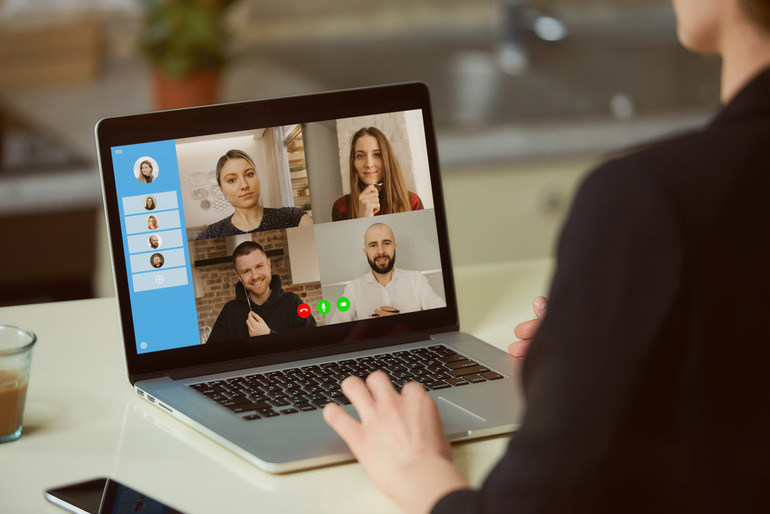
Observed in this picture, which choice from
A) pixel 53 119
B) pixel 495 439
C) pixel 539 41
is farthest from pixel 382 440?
pixel 539 41

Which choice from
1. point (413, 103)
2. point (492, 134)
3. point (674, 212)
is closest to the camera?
point (674, 212)

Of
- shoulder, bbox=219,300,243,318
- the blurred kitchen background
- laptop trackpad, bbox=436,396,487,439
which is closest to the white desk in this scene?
laptop trackpad, bbox=436,396,487,439

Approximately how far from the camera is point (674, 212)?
1.35ft

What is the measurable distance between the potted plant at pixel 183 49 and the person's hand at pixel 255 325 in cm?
148

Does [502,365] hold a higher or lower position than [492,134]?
lower

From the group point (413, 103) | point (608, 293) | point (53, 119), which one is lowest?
point (608, 293)

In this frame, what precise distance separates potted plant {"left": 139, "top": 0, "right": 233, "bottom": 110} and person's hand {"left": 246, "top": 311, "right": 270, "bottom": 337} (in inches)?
58.4

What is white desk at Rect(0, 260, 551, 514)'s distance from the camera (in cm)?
64

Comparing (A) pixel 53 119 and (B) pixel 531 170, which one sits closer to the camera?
(B) pixel 531 170

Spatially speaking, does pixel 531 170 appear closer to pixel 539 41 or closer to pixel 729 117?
pixel 539 41

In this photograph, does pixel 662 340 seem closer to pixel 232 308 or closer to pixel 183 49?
pixel 232 308

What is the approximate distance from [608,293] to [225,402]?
46 cm

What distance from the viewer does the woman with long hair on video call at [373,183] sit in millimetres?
918

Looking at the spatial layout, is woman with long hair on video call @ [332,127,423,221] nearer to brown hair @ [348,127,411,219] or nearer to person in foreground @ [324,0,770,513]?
brown hair @ [348,127,411,219]
